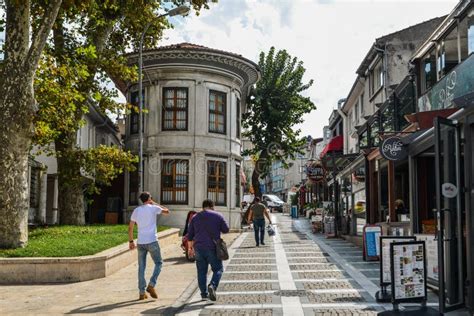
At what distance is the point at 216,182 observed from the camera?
90.2 ft

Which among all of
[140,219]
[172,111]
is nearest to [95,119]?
[172,111]

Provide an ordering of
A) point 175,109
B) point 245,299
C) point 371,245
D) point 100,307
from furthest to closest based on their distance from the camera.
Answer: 1. point 175,109
2. point 371,245
3. point 245,299
4. point 100,307

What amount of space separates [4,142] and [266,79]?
25.5 m

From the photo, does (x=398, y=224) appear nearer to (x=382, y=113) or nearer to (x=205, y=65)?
(x=382, y=113)

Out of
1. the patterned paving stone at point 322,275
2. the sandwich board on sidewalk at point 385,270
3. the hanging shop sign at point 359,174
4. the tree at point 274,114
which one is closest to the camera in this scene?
the sandwich board on sidewalk at point 385,270

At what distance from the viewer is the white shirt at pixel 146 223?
9.45 meters

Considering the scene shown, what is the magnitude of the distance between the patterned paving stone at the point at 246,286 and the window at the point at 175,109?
16779 millimetres

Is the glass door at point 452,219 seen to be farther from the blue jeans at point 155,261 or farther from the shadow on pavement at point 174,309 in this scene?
the blue jeans at point 155,261

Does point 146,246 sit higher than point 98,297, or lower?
higher

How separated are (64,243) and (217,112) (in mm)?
15421

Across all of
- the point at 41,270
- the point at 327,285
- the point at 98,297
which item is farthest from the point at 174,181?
the point at 98,297

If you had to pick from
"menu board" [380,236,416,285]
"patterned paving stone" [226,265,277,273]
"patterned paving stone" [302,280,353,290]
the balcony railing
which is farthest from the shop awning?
"menu board" [380,236,416,285]

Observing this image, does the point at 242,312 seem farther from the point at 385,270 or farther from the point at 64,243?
the point at 64,243

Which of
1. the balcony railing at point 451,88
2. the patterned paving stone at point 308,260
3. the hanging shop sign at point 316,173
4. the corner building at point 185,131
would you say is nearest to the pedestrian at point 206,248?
the balcony railing at point 451,88
